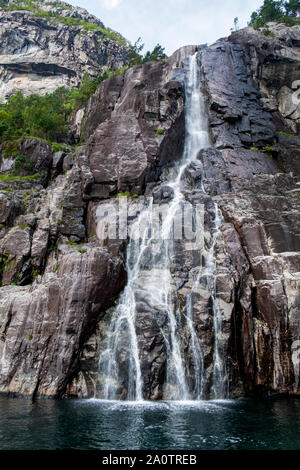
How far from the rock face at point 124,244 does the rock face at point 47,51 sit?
51137 mm

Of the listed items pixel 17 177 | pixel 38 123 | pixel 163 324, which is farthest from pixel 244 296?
pixel 38 123

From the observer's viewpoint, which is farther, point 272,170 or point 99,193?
point 272,170

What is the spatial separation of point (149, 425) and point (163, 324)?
7583mm

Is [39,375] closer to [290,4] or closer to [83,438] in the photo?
[83,438]

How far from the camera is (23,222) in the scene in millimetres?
29250

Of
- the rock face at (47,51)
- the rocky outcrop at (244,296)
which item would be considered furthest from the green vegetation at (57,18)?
the rocky outcrop at (244,296)

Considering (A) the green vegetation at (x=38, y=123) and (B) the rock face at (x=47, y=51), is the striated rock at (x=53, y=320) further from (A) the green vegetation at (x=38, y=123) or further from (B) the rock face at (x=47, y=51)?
(B) the rock face at (x=47, y=51)

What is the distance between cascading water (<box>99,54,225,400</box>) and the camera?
20.6 meters

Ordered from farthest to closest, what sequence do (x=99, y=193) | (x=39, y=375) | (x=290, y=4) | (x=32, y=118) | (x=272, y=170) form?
(x=290, y=4), (x=32, y=118), (x=272, y=170), (x=99, y=193), (x=39, y=375)

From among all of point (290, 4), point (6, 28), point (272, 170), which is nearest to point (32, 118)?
point (272, 170)

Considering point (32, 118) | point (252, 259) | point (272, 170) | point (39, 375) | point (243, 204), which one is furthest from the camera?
point (32, 118)

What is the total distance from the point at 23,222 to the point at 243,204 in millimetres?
18101

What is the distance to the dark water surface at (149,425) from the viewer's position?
1298 cm

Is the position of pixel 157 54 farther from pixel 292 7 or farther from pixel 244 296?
pixel 244 296
